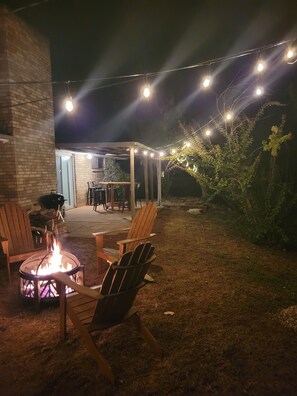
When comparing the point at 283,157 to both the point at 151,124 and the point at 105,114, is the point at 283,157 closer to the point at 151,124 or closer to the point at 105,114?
the point at 151,124

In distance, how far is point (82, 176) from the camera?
12992 mm

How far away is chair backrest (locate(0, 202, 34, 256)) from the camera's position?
443 centimetres

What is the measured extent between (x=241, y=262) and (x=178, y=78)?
43.5ft

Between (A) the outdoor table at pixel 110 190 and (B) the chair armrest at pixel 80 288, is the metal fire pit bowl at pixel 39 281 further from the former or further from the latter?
(A) the outdoor table at pixel 110 190

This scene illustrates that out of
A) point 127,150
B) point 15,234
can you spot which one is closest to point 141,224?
point 15,234

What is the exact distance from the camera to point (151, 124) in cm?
1833

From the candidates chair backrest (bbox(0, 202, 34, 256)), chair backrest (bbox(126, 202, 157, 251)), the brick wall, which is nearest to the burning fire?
chair backrest (bbox(0, 202, 34, 256))

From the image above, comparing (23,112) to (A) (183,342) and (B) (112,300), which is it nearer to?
(B) (112,300)

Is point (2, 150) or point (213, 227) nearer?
point (2, 150)

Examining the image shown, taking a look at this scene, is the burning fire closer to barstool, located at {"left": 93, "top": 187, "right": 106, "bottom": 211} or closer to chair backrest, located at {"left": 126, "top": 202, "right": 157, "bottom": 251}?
chair backrest, located at {"left": 126, "top": 202, "right": 157, "bottom": 251}

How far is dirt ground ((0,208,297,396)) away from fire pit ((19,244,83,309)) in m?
0.18

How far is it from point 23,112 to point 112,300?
5.77 m

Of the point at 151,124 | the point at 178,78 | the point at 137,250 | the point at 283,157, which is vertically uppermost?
the point at 178,78

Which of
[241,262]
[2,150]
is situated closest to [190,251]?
[241,262]
